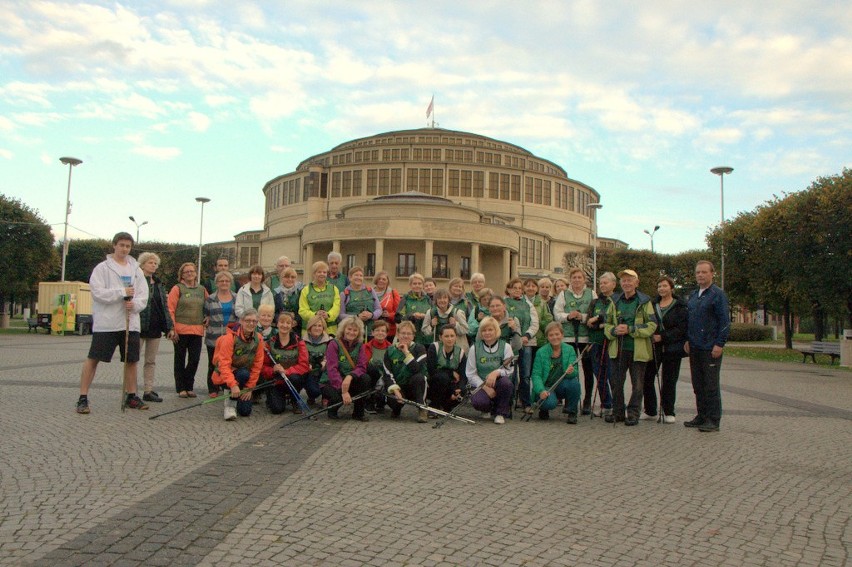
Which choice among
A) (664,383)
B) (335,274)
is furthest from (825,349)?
(335,274)

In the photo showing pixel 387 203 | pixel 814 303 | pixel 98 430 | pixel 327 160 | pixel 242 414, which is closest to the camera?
pixel 98 430

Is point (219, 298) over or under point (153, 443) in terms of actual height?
over

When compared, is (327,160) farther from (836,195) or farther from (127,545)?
(127,545)

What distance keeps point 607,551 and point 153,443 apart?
15.1 feet

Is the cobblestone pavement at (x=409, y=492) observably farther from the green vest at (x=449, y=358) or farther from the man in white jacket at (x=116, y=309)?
the green vest at (x=449, y=358)

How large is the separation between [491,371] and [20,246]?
122 ft

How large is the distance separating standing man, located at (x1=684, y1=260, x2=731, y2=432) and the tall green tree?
37991 mm

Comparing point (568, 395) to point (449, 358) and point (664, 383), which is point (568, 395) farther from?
point (449, 358)

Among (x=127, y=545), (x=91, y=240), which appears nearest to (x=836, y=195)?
(x=127, y=545)

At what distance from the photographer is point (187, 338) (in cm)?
977

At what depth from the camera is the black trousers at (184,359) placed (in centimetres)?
980

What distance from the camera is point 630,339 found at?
901 cm

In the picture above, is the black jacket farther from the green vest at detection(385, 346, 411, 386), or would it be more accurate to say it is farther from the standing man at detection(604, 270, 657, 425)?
the green vest at detection(385, 346, 411, 386)

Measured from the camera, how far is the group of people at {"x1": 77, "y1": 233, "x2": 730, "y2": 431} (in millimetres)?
8500
